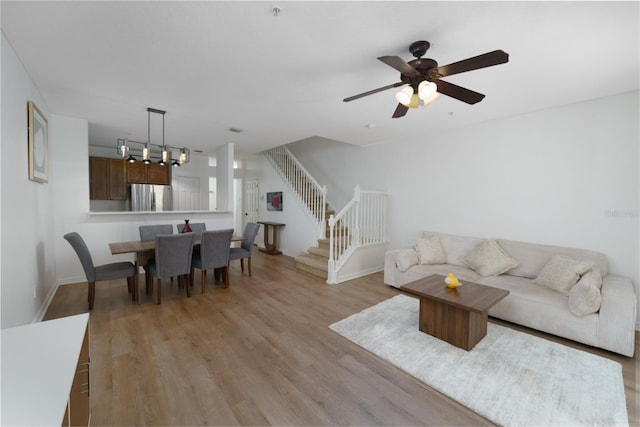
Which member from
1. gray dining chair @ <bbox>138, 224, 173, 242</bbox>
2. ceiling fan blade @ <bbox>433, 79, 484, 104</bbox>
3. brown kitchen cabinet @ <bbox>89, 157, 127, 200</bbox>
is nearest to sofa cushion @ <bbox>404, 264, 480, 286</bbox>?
ceiling fan blade @ <bbox>433, 79, 484, 104</bbox>

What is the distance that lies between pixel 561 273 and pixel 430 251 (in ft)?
4.88

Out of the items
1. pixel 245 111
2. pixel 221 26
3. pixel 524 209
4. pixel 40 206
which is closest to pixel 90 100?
pixel 40 206

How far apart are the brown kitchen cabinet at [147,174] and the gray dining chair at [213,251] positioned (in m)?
3.56

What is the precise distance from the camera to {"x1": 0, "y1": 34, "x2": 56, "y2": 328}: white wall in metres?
1.99

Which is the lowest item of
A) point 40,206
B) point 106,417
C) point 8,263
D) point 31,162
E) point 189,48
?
point 106,417

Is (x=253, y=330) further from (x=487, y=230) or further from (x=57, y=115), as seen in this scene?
(x=57, y=115)

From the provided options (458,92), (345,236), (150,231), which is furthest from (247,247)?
(458,92)

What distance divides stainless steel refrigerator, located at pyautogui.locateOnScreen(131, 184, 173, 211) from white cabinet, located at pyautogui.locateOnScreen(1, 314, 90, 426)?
569 cm

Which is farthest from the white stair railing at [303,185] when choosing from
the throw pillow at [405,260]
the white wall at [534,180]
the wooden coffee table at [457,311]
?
the wooden coffee table at [457,311]

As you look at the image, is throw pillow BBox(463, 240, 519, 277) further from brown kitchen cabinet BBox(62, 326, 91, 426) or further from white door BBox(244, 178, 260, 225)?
white door BBox(244, 178, 260, 225)

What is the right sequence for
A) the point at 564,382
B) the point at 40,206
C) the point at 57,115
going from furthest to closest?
1. the point at 57,115
2. the point at 40,206
3. the point at 564,382

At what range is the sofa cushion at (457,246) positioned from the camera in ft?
12.7

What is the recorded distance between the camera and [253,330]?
2.73 meters

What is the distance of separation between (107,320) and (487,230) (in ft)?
16.6
